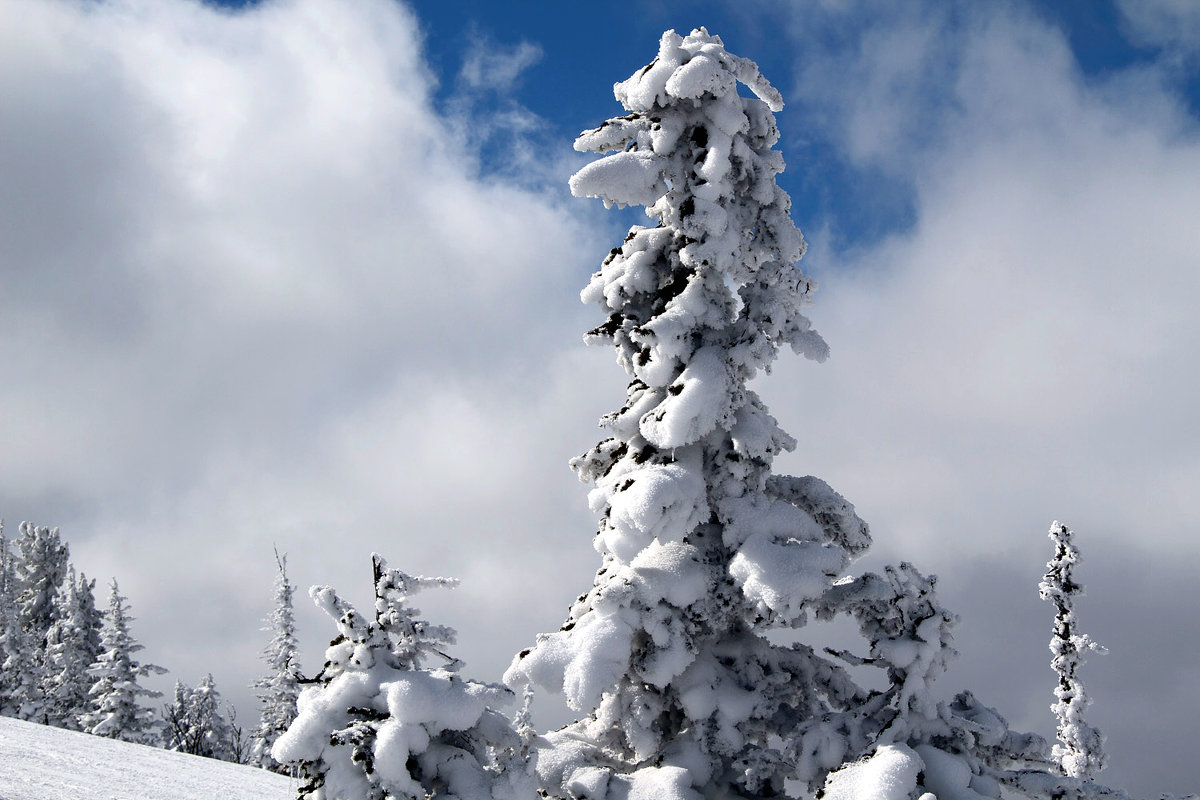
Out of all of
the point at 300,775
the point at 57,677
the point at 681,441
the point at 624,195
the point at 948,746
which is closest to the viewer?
the point at 300,775

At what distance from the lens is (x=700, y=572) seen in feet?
38.2

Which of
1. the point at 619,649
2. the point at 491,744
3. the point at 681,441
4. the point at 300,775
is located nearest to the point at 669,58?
the point at 681,441

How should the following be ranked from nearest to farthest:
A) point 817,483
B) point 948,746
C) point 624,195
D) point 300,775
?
point 300,775 → point 948,746 → point 624,195 → point 817,483

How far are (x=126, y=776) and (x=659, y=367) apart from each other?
1458cm

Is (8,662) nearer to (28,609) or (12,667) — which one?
(12,667)

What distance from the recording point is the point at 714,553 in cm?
1223

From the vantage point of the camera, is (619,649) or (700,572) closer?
(619,649)

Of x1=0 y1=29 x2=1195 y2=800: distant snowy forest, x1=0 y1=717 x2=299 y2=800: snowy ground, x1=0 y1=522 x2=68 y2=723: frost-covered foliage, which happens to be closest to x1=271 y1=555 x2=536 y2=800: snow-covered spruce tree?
x1=0 y1=29 x2=1195 y2=800: distant snowy forest

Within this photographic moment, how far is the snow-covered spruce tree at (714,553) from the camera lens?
34.2 feet

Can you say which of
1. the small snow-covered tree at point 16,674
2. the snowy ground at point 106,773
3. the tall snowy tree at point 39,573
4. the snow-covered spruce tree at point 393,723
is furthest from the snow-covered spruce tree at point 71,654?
the snow-covered spruce tree at point 393,723

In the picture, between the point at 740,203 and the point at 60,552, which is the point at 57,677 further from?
the point at 740,203

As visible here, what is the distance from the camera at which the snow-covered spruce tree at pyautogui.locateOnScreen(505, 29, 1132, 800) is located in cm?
1042

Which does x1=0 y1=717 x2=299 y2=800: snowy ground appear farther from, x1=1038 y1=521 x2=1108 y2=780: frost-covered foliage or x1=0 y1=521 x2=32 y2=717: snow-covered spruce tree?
x1=1038 y1=521 x2=1108 y2=780: frost-covered foliage

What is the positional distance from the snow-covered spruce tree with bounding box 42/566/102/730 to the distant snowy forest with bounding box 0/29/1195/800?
126 feet
